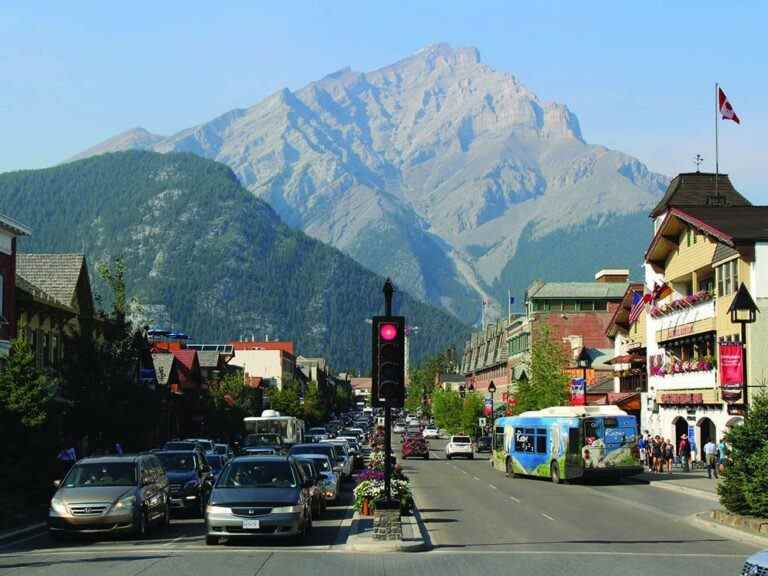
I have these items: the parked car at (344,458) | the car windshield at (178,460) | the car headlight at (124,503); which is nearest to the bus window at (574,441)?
the parked car at (344,458)

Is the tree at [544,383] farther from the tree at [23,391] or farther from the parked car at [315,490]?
the parked car at [315,490]

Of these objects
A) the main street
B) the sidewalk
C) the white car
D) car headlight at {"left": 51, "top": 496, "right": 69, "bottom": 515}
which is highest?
the white car

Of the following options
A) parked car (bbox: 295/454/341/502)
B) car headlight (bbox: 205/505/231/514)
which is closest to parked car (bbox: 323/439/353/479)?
parked car (bbox: 295/454/341/502)

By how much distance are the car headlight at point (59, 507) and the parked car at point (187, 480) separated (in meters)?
6.83

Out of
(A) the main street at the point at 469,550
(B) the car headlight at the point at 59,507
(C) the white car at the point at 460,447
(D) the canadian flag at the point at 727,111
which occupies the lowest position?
(A) the main street at the point at 469,550

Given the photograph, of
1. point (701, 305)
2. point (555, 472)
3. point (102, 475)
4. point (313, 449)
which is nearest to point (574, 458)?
point (555, 472)

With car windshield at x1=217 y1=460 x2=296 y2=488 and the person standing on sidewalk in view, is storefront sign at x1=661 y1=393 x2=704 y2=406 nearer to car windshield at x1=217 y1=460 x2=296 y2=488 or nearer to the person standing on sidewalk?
the person standing on sidewalk

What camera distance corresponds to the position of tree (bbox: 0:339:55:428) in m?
36.8

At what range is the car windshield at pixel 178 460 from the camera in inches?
1284

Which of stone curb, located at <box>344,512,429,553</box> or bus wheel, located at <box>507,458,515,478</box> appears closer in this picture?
stone curb, located at <box>344,512,429,553</box>

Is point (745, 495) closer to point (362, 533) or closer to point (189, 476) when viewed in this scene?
point (362, 533)

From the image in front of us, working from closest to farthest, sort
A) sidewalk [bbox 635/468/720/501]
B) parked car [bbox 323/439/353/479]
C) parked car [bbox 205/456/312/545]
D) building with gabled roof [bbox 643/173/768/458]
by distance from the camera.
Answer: parked car [bbox 205/456/312/545] → sidewalk [bbox 635/468/720/501] → parked car [bbox 323/439/353/479] → building with gabled roof [bbox 643/173/768/458]

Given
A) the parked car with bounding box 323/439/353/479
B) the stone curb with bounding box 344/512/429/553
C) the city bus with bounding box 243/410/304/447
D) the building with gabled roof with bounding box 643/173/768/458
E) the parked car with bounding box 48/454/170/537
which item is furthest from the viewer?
the city bus with bounding box 243/410/304/447

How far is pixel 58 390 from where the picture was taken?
5156cm
